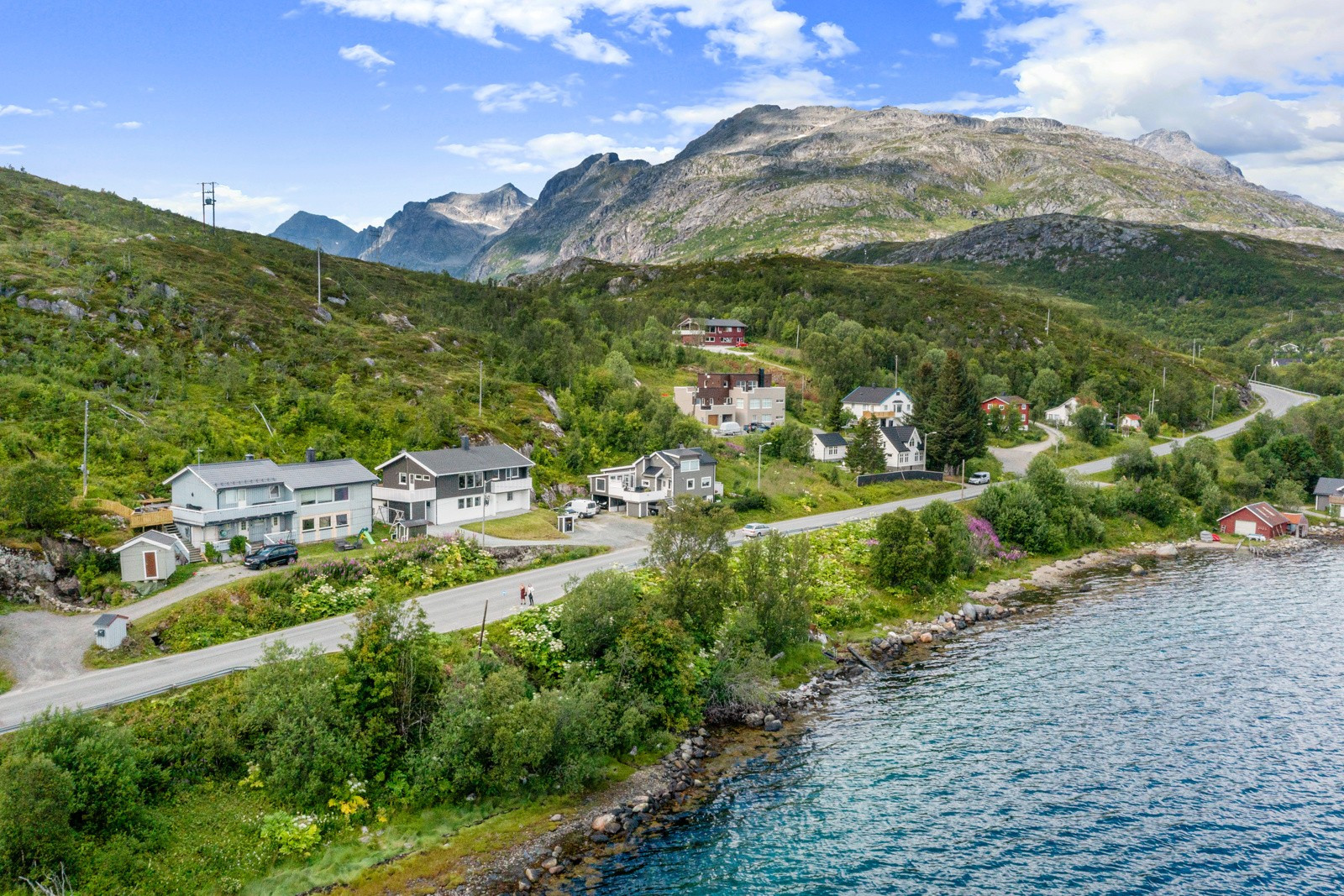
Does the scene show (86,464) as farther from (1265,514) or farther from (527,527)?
(1265,514)

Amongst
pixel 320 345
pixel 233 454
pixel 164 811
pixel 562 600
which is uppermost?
pixel 320 345

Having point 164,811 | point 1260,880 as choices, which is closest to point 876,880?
point 1260,880

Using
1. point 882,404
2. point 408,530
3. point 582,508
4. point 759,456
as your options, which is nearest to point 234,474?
point 408,530

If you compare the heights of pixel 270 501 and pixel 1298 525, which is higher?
pixel 270 501

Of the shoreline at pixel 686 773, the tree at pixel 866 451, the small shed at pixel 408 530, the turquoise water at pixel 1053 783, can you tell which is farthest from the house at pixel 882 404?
the small shed at pixel 408 530

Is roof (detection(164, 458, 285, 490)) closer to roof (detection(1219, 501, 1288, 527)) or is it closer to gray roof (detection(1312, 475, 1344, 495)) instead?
roof (detection(1219, 501, 1288, 527))

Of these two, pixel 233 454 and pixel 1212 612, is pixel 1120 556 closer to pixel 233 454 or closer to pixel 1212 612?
pixel 1212 612

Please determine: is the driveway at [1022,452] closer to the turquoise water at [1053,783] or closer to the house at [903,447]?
the house at [903,447]
